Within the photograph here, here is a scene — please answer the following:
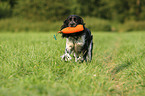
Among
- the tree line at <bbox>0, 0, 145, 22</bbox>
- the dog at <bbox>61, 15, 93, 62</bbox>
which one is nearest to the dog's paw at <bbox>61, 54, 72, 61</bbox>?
the dog at <bbox>61, 15, 93, 62</bbox>

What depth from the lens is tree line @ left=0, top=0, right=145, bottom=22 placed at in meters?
26.2

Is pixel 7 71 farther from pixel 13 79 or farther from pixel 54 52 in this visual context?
pixel 54 52

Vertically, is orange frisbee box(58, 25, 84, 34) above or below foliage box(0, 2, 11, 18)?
below

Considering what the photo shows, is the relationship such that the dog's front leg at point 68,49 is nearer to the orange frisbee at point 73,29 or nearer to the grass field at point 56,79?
the grass field at point 56,79

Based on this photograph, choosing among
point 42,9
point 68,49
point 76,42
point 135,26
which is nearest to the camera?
point 76,42

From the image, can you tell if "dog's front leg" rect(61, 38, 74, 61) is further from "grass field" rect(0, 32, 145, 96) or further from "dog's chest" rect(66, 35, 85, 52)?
"grass field" rect(0, 32, 145, 96)

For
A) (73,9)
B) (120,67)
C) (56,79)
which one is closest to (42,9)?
(73,9)

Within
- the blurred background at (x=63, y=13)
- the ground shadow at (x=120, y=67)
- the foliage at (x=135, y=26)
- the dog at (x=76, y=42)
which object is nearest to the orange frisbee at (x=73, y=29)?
the dog at (x=76, y=42)

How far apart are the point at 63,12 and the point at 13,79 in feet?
86.5

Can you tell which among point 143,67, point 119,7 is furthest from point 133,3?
point 143,67

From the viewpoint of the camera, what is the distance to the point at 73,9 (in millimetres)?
32531

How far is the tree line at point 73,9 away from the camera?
1033 inches

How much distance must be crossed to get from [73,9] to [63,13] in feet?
16.7

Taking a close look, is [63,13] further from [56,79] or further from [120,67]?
[56,79]
